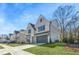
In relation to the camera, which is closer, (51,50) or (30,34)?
(51,50)

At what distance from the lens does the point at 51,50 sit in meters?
2.79

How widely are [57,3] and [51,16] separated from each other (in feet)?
0.66

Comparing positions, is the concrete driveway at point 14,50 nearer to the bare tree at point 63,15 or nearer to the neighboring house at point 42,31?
the neighboring house at point 42,31

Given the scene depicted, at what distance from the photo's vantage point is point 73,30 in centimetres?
282

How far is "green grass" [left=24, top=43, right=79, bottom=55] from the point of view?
2.77 m

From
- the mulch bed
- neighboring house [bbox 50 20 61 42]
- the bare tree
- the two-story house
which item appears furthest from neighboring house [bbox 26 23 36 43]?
the mulch bed

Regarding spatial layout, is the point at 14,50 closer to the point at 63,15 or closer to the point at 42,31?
the point at 42,31

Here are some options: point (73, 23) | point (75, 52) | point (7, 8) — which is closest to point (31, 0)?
point (7, 8)

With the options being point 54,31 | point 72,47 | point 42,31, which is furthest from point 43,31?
point 72,47

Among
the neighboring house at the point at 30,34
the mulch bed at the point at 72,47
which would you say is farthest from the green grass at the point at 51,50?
the neighboring house at the point at 30,34

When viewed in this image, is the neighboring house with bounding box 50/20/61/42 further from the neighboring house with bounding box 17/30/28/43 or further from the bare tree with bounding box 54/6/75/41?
the neighboring house with bounding box 17/30/28/43

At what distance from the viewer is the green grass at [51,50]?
9.07ft

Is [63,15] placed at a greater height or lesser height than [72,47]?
greater

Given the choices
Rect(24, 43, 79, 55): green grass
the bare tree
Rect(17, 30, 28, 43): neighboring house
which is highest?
the bare tree
